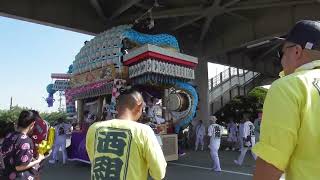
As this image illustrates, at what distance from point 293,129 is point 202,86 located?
65.8 feet

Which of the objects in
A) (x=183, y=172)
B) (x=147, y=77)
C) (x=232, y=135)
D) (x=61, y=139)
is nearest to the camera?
(x=147, y=77)

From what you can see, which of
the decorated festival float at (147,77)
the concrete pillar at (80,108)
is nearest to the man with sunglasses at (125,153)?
the decorated festival float at (147,77)

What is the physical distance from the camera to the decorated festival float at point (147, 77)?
9.98 metres

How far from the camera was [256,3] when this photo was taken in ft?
53.4

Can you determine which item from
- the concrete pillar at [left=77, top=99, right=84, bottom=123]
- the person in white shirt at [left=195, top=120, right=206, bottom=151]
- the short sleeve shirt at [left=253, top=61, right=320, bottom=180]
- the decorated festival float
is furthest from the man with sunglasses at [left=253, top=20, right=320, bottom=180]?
the person in white shirt at [left=195, top=120, right=206, bottom=151]

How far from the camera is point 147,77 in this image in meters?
9.83

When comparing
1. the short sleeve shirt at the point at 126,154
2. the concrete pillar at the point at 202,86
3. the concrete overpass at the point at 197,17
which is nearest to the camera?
the short sleeve shirt at the point at 126,154

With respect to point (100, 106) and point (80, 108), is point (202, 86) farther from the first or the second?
point (100, 106)

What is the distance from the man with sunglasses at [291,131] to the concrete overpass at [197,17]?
12544 millimetres

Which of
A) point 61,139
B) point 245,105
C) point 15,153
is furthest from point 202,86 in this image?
point 15,153

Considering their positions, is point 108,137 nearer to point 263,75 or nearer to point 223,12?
point 223,12

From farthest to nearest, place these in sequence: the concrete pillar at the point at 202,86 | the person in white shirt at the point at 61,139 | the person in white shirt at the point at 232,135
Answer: the concrete pillar at the point at 202,86 → the person in white shirt at the point at 232,135 → the person in white shirt at the point at 61,139

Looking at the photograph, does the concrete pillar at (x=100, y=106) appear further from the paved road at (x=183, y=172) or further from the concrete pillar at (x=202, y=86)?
the concrete pillar at (x=202, y=86)

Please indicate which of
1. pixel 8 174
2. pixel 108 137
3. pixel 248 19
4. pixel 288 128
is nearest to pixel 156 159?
pixel 108 137
